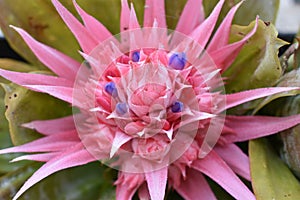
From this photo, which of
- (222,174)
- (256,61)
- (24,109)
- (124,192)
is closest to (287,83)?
(256,61)

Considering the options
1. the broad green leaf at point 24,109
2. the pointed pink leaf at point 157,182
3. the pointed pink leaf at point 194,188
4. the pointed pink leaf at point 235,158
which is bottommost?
the pointed pink leaf at point 194,188

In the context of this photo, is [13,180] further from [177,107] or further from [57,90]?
[177,107]

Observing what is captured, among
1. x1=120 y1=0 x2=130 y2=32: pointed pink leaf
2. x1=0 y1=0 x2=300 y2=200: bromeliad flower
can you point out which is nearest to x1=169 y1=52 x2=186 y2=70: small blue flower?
x1=0 y1=0 x2=300 y2=200: bromeliad flower

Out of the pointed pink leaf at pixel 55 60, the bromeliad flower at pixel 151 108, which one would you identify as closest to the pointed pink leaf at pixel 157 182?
the bromeliad flower at pixel 151 108

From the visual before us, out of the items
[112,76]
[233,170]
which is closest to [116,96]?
[112,76]

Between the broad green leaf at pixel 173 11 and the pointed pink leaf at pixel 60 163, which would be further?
the broad green leaf at pixel 173 11

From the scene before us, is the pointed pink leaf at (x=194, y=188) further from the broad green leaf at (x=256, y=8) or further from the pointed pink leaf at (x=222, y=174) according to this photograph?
the broad green leaf at (x=256, y=8)

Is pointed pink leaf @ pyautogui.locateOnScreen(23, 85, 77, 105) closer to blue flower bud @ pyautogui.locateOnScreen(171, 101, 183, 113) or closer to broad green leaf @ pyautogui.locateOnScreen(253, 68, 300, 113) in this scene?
blue flower bud @ pyautogui.locateOnScreen(171, 101, 183, 113)
